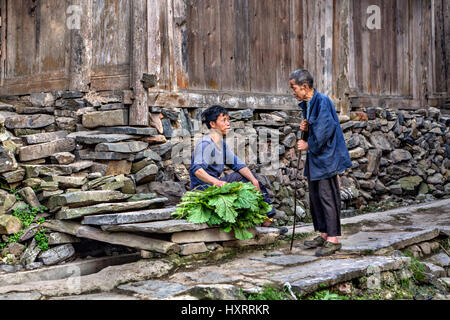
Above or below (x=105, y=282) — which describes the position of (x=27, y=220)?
Answer: above

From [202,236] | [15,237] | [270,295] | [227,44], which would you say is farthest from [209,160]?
[227,44]

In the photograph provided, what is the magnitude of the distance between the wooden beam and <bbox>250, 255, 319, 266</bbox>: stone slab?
3.32 m

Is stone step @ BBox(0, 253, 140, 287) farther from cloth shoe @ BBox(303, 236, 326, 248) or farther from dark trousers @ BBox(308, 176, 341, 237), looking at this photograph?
dark trousers @ BBox(308, 176, 341, 237)

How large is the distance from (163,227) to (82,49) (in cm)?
305

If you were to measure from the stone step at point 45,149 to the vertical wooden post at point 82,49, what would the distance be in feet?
2.74

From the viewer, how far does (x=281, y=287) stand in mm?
3307

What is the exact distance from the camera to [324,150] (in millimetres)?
4371

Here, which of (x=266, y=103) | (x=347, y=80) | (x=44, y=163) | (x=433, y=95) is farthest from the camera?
(x=433, y=95)

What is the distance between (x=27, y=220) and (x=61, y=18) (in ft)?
9.51

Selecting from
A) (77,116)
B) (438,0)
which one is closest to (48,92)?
(77,116)

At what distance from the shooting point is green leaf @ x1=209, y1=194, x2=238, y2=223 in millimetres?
4266

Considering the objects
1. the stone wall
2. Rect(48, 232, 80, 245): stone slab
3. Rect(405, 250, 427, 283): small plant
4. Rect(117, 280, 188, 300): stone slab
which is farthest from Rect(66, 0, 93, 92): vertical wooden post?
Rect(405, 250, 427, 283): small plant

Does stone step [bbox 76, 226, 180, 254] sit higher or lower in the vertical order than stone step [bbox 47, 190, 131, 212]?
lower

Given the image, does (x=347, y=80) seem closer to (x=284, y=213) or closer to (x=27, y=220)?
(x=284, y=213)
